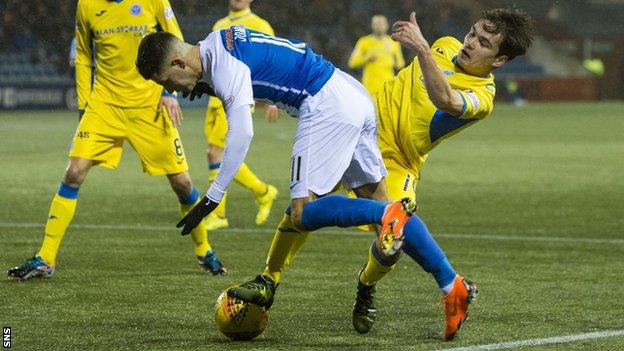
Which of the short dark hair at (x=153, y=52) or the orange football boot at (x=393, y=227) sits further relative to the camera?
the short dark hair at (x=153, y=52)

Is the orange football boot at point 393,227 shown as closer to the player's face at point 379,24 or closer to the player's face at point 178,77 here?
the player's face at point 178,77

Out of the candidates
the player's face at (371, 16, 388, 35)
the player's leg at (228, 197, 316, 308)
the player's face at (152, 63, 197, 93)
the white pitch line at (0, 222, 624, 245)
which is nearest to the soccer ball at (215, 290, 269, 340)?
the player's leg at (228, 197, 316, 308)

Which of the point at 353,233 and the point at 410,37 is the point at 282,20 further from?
the point at 410,37

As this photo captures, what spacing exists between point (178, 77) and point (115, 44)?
246cm

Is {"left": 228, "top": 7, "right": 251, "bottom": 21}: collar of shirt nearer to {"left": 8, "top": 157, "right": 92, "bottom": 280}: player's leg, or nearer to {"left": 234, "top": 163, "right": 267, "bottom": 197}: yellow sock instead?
{"left": 234, "top": 163, "right": 267, "bottom": 197}: yellow sock

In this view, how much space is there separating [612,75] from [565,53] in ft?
6.68

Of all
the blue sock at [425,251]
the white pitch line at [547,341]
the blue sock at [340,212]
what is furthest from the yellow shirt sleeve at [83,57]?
the white pitch line at [547,341]

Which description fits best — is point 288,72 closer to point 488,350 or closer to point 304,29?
point 488,350

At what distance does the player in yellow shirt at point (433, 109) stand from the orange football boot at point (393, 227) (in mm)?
337

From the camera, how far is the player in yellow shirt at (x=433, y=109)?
6.01m

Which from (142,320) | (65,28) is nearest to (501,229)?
(142,320)

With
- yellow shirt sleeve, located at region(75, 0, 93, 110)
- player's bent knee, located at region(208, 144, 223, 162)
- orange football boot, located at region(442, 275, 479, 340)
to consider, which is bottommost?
player's bent knee, located at region(208, 144, 223, 162)

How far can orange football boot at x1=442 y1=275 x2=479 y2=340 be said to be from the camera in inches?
233

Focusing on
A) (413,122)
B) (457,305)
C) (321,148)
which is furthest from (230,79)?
(457,305)
